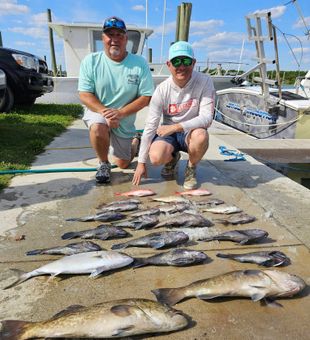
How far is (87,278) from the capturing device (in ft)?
7.79

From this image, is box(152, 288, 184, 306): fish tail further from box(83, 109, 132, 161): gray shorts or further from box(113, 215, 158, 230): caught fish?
box(83, 109, 132, 161): gray shorts

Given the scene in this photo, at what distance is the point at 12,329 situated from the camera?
1.83 m

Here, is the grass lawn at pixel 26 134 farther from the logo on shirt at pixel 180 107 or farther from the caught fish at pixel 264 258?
the caught fish at pixel 264 258

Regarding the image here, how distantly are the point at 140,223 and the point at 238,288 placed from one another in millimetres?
1208

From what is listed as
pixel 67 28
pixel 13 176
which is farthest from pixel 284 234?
pixel 67 28

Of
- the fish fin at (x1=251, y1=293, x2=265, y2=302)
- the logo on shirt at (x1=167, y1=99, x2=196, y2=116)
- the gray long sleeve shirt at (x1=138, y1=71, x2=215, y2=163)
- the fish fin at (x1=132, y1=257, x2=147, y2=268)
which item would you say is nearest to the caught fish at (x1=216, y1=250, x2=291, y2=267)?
the fish fin at (x1=251, y1=293, x2=265, y2=302)

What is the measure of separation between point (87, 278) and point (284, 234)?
66.3 inches

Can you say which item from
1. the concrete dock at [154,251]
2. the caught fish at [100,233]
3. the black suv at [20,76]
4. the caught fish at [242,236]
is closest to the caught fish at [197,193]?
the concrete dock at [154,251]

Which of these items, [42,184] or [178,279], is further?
[42,184]

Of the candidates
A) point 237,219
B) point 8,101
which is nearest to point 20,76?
point 8,101

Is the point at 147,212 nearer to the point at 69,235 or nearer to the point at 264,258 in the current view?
the point at 69,235

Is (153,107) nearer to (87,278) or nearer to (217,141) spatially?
(87,278)

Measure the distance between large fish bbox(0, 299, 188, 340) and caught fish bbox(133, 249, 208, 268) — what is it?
0.59 m

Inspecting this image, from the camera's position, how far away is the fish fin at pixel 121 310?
1.84m
